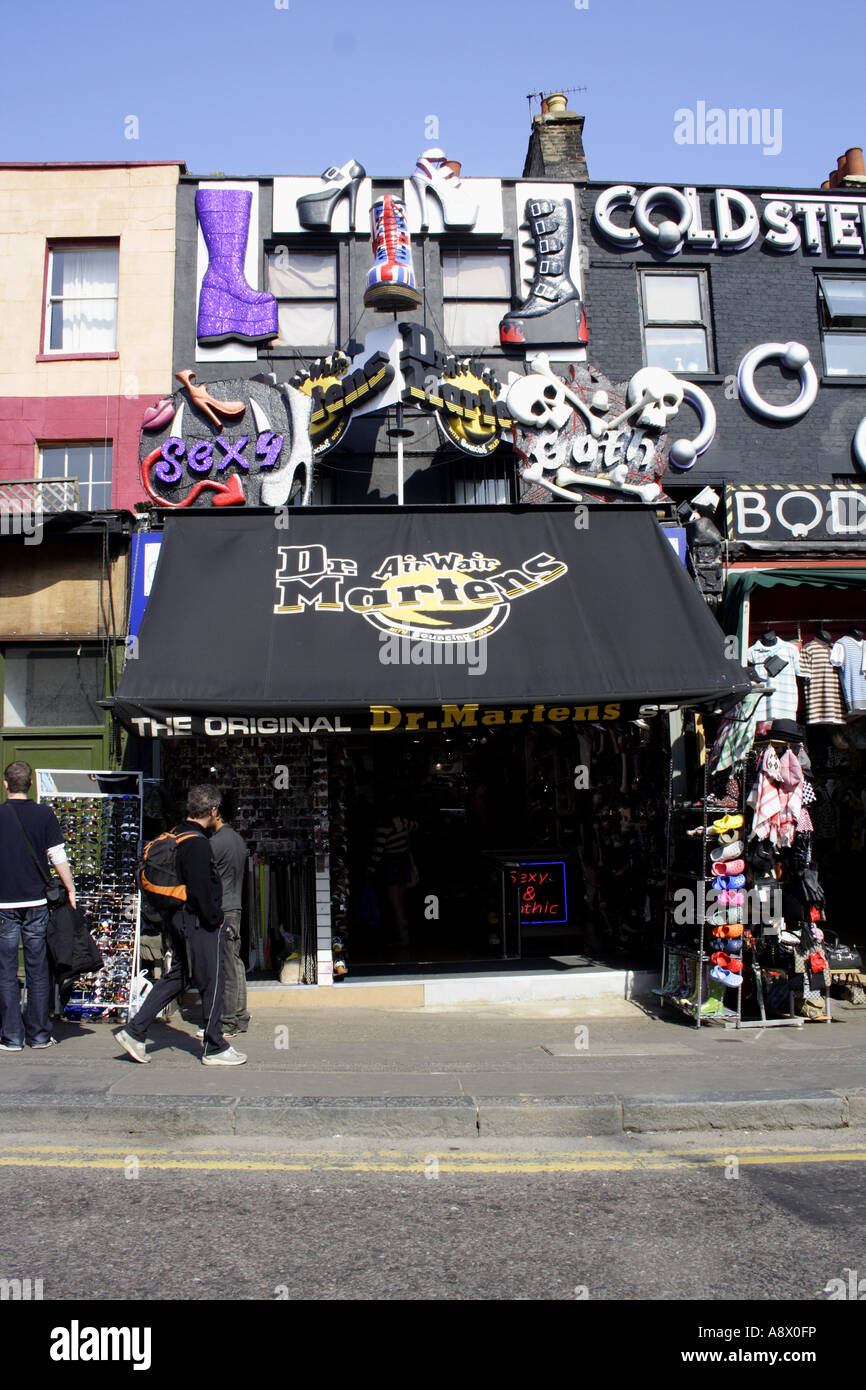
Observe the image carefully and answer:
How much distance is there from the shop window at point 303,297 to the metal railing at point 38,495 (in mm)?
3103

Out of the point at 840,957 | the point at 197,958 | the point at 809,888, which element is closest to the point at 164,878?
the point at 197,958

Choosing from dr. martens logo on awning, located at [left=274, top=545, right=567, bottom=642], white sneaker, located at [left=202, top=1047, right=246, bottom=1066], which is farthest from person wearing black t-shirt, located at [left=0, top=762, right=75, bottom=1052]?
dr. martens logo on awning, located at [left=274, top=545, right=567, bottom=642]

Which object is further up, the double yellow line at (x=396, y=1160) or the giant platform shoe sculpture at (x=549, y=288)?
the giant platform shoe sculpture at (x=549, y=288)

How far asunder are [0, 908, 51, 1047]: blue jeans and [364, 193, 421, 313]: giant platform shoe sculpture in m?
7.18

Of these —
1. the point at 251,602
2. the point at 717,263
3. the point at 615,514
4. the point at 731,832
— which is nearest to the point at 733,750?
the point at 731,832

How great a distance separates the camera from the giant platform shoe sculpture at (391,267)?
428 inches

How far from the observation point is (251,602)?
9.50 meters

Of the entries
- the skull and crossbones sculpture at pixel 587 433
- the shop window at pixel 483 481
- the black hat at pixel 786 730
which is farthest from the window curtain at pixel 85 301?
the black hat at pixel 786 730

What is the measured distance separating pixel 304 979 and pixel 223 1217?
5282 millimetres

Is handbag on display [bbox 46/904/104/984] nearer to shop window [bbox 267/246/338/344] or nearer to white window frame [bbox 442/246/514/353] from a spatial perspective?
shop window [bbox 267/246/338/344]

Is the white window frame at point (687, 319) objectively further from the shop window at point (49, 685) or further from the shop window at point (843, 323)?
the shop window at point (49, 685)

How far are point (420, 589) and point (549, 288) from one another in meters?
4.96

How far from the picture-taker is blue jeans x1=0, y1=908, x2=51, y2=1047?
7551 millimetres
